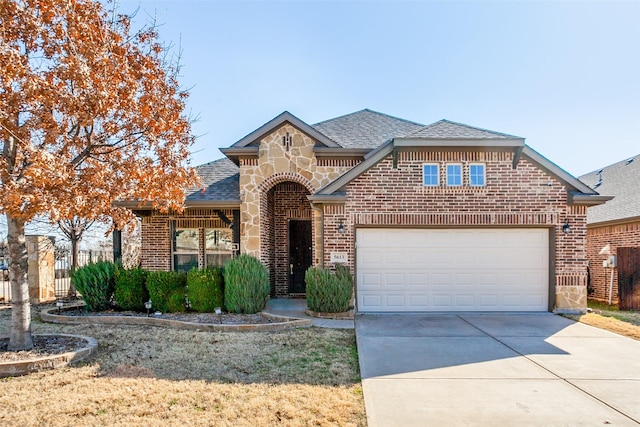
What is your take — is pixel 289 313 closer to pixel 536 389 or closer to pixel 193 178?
pixel 193 178

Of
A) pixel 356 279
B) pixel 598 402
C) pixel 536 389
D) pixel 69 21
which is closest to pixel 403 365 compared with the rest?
pixel 536 389

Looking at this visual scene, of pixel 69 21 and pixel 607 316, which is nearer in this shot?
→ pixel 69 21

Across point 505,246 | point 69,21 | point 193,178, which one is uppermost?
point 69,21

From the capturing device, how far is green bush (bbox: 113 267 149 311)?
34.6 feet

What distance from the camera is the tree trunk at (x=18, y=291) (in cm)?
685

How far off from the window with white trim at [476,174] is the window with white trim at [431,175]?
84 cm

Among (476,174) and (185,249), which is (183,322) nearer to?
(185,249)

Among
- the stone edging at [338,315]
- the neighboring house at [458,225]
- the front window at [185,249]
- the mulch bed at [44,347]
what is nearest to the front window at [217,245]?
the front window at [185,249]

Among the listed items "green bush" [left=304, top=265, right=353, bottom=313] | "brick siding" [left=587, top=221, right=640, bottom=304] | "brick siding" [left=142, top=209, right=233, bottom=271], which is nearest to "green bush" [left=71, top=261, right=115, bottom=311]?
"brick siding" [left=142, top=209, right=233, bottom=271]

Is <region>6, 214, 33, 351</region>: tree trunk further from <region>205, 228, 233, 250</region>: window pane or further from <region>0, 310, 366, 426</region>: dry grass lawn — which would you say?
<region>205, 228, 233, 250</region>: window pane

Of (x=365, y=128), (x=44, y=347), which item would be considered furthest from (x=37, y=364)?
(x=365, y=128)

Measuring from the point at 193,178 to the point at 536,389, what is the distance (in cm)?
642

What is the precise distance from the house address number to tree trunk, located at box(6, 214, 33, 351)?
6244 millimetres

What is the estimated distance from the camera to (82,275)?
10.6m
